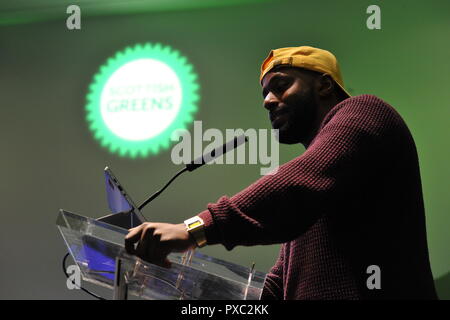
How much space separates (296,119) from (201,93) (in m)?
1.45

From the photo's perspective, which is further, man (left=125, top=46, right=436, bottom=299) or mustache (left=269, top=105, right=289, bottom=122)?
mustache (left=269, top=105, right=289, bottom=122)

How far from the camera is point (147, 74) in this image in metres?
2.75

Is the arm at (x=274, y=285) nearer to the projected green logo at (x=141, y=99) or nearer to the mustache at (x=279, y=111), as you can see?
the mustache at (x=279, y=111)

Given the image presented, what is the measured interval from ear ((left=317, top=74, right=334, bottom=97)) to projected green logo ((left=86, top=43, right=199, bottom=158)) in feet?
4.47

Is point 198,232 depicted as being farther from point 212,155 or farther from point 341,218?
point 212,155

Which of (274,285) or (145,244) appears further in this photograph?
(274,285)

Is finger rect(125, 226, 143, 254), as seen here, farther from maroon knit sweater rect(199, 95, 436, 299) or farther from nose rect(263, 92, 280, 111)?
nose rect(263, 92, 280, 111)

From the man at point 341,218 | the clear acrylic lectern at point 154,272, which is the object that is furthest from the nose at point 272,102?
the clear acrylic lectern at point 154,272

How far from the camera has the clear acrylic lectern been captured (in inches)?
30.9

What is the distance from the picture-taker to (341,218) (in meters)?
0.93

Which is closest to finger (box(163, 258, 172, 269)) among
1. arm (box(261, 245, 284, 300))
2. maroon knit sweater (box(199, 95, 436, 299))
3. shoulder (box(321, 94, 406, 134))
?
maroon knit sweater (box(199, 95, 436, 299))

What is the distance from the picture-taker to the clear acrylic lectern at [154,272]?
2.57 ft

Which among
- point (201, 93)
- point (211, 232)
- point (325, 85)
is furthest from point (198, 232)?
point (201, 93)
